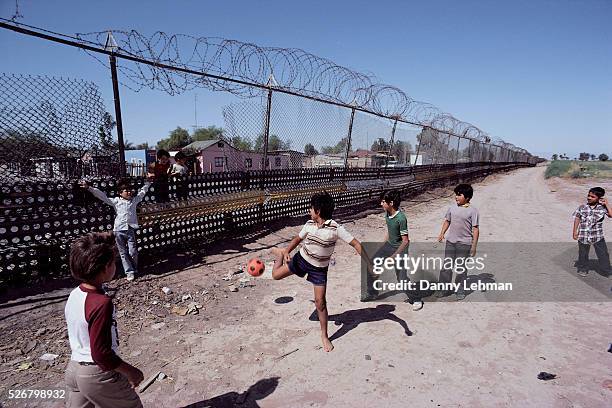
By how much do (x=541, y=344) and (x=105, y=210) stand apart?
18.4ft

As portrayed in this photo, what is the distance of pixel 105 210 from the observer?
500 cm

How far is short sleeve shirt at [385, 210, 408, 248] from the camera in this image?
4246 millimetres

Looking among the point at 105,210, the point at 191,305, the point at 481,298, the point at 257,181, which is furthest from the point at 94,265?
the point at 257,181

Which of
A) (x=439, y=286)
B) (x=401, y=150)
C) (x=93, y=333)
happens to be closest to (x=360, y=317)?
(x=439, y=286)

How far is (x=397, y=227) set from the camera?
4.29 meters

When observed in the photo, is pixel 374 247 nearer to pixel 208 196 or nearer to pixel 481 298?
pixel 481 298

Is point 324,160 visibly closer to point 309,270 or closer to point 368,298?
point 368,298

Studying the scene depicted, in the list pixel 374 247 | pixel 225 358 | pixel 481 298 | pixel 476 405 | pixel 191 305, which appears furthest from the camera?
pixel 374 247

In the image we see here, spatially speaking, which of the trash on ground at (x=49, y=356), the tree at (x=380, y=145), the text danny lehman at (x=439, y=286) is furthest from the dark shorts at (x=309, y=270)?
the tree at (x=380, y=145)

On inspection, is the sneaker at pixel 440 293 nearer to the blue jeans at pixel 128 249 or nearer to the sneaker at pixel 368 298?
the sneaker at pixel 368 298

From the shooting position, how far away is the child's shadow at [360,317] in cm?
386

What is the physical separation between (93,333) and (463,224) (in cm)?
416

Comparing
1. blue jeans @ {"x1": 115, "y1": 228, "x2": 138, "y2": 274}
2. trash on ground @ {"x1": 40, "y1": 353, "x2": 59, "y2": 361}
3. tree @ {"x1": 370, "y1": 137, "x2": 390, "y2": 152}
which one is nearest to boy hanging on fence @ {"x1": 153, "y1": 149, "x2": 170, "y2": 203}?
blue jeans @ {"x1": 115, "y1": 228, "x2": 138, "y2": 274}

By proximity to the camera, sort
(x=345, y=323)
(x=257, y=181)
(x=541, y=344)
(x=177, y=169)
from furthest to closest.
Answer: (x=257, y=181) → (x=177, y=169) → (x=345, y=323) → (x=541, y=344)
